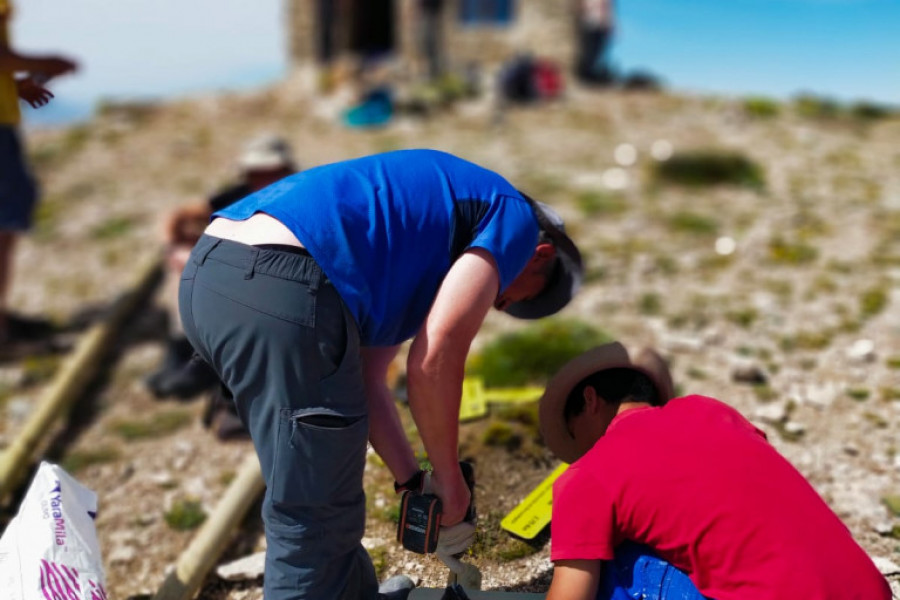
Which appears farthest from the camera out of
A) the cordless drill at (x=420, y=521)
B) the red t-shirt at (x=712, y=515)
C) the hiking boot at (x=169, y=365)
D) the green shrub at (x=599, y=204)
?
the green shrub at (x=599, y=204)

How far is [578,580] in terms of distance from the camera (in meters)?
1.85

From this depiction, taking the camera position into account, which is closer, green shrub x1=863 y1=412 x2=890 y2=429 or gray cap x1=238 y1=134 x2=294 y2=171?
green shrub x1=863 y1=412 x2=890 y2=429

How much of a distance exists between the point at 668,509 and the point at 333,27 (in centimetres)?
1679

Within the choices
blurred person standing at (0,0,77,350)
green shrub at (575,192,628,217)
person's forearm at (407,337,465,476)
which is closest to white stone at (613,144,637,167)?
green shrub at (575,192,628,217)

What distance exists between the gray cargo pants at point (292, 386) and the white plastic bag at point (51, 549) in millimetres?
669

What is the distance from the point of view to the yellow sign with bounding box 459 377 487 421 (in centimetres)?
348

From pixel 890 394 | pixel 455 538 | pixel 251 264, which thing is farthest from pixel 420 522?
pixel 890 394

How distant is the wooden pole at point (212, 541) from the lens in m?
2.78

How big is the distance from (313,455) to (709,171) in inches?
293

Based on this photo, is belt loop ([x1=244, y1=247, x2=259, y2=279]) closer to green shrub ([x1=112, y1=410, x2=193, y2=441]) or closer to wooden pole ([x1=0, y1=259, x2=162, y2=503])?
wooden pole ([x1=0, y1=259, x2=162, y2=503])

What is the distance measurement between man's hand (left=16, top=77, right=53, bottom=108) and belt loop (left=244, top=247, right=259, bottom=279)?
6.41 feet

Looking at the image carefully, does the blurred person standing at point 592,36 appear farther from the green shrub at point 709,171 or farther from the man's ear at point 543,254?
the man's ear at point 543,254

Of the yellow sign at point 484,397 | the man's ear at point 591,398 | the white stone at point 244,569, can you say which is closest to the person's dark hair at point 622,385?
the man's ear at point 591,398

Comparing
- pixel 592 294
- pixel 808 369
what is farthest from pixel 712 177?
pixel 808 369
